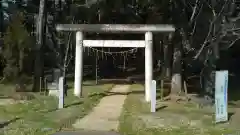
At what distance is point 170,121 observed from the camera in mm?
11812

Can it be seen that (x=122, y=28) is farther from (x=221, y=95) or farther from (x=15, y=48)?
(x=221, y=95)

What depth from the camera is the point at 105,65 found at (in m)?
35.8

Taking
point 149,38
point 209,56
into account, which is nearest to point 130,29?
point 149,38

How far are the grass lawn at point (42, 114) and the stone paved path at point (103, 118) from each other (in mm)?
291

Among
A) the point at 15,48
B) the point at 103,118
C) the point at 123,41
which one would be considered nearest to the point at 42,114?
the point at 103,118

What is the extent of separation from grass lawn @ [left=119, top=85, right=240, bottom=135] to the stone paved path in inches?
9.9

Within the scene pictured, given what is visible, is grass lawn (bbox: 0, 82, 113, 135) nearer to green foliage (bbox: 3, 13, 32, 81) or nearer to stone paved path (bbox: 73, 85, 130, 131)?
stone paved path (bbox: 73, 85, 130, 131)

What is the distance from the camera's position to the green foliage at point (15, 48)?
1798cm

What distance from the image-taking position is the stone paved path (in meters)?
10.7

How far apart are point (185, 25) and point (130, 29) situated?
238cm

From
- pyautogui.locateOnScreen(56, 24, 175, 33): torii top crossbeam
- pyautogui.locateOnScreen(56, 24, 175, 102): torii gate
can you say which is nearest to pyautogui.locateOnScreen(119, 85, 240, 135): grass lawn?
pyautogui.locateOnScreen(56, 24, 175, 102): torii gate

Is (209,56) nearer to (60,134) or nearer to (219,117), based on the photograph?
(219,117)

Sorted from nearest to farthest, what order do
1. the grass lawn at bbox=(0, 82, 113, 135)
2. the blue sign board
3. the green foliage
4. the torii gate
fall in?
the grass lawn at bbox=(0, 82, 113, 135) < the blue sign board < the torii gate < the green foliage

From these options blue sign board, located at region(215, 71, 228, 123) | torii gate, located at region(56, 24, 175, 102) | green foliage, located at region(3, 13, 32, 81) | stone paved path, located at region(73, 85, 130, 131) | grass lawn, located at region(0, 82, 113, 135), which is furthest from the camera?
green foliage, located at region(3, 13, 32, 81)
